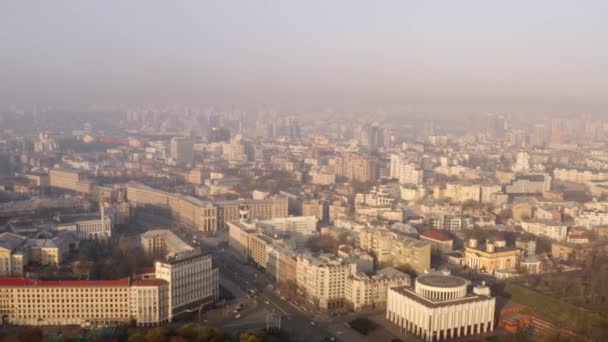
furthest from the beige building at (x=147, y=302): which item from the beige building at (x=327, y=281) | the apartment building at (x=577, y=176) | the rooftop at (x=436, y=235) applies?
the apartment building at (x=577, y=176)

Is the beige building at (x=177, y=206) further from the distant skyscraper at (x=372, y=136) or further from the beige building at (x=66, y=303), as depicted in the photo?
the distant skyscraper at (x=372, y=136)

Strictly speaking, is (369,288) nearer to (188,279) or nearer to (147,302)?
(188,279)

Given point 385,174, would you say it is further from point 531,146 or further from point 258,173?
point 531,146

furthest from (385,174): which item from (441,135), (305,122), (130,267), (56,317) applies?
(305,122)

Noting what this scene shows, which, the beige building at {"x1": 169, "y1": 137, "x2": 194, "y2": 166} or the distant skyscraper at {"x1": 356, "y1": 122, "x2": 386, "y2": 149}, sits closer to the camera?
the beige building at {"x1": 169, "y1": 137, "x2": 194, "y2": 166}

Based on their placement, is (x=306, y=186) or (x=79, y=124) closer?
(x=306, y=186)

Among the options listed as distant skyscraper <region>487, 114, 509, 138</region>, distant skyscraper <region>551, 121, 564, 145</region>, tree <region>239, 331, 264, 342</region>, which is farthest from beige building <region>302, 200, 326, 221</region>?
distant skyscraper <region>487, 114, 509, 138</region>

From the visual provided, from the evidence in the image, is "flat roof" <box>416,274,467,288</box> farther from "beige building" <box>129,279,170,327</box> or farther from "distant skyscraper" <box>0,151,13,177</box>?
"distant skyscraper" <box>0,151,13,177</box>
